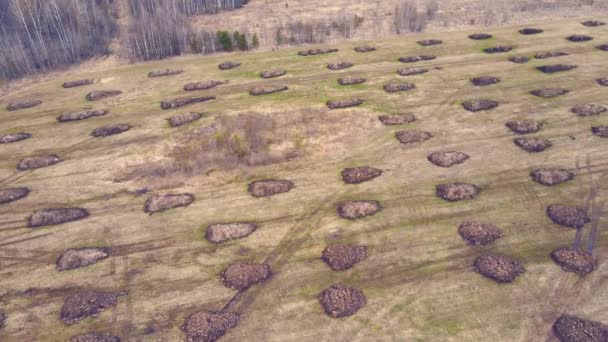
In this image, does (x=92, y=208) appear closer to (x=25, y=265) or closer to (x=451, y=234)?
(x=25, y=265)

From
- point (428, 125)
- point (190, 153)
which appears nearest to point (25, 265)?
point (190, 153)

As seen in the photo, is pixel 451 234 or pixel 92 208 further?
pixel 92 208

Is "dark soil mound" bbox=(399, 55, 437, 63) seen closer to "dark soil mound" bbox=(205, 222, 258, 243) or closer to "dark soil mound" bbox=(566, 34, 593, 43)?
"dark soil mound" bbox=(566, 34, 593, 43)

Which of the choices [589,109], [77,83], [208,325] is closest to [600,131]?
[589,109]

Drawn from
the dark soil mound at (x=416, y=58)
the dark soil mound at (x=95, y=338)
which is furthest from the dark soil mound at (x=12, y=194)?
the dark soil mound at (x=416, y=58)

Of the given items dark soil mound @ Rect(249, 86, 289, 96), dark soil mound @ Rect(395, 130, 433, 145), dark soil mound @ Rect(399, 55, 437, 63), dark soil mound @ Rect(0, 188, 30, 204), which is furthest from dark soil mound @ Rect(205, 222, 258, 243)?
dark soil mound @ Rect(399, 55, 437, 63)

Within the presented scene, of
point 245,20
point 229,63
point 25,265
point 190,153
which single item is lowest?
point 25,265

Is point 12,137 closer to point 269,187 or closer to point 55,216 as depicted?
point 55,216
